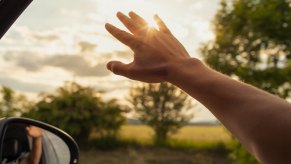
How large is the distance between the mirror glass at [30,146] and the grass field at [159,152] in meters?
13.5

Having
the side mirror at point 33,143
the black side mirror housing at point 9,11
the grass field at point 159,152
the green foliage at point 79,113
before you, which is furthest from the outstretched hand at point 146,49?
the green foliage at point 79,113

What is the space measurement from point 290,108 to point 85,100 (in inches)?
769

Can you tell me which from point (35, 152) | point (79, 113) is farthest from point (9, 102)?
point (35, 152)

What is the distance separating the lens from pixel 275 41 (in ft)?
44.0

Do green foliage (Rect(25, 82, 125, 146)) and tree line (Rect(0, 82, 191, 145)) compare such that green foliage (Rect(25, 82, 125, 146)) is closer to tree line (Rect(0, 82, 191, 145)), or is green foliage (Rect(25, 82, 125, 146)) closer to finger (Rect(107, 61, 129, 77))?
tree line (Rect(0, 82, 191, 145))

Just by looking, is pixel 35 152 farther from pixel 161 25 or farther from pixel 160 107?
pixel 160 107

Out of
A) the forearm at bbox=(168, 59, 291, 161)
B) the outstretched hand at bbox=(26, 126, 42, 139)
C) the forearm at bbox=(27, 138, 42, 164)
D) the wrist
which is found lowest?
the forearm at bbox=(27, 138, 42, 164)

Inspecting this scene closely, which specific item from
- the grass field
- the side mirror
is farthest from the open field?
the side mirror

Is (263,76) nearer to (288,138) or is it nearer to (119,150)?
Result: (119,150)

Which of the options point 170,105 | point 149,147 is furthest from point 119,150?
point 170,105

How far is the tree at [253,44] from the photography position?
12008 mm

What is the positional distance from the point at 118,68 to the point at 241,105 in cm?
30

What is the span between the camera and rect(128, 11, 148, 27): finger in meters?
0.91

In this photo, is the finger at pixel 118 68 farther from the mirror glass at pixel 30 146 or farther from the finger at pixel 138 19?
the mirror glass at pixel 30 146
